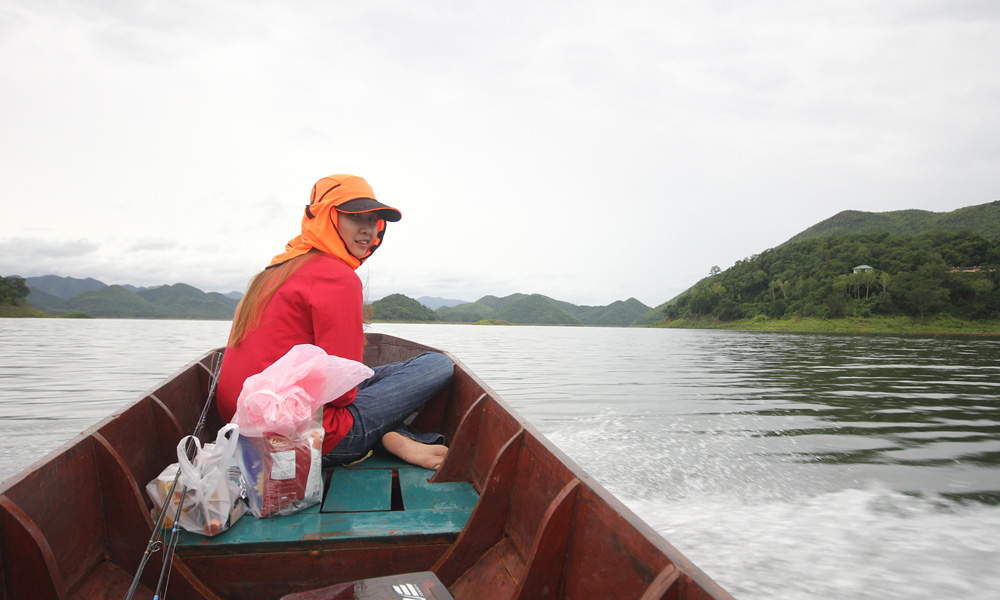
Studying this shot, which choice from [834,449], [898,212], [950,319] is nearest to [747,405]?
[834,449]

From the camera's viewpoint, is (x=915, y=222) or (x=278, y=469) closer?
(x=278, y=469)

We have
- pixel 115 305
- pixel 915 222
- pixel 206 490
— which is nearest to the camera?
pixel 206 490

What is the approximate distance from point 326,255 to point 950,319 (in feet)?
287

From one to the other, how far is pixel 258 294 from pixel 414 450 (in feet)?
4.61

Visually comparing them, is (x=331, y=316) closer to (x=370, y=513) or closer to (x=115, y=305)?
(x=370, y=513)

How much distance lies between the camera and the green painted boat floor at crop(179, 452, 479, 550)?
84.0 inches

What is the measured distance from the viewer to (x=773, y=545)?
155 inches

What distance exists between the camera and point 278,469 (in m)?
2.30

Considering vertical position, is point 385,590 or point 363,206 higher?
point 363,206

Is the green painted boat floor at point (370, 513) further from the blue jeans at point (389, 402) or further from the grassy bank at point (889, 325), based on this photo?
the grassy bank at point (889, 325)

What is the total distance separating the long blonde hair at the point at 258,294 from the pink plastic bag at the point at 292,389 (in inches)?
15.5

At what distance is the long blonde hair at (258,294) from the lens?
258cm

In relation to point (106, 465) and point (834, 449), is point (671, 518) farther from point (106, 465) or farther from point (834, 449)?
point (106, 465)

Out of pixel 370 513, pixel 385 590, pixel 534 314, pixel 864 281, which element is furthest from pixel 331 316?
pixel 534 314
